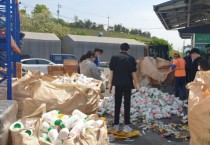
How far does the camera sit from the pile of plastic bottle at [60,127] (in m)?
3.77

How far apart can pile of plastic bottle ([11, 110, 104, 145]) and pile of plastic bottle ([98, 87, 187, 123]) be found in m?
2.56

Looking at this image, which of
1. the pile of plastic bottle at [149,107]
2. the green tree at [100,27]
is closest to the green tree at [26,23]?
the green tree at [100,27]

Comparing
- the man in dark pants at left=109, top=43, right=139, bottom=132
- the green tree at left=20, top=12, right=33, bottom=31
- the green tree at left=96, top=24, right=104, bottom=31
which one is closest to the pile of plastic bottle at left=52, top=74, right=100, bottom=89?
the man in dark pants at left=109, top=43, right=139, bottom=132

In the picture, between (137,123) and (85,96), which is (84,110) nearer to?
(85,96)

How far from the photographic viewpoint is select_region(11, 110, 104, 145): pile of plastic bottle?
3770 millimetres

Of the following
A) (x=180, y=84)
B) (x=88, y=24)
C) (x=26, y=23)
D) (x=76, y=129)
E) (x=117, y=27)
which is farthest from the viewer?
(x=117, y=27)

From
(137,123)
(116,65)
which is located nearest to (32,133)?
(116,65)

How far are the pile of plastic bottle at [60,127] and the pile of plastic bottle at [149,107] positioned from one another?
2.56 m

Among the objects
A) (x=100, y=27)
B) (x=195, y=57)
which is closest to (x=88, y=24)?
(x=100, y=27)

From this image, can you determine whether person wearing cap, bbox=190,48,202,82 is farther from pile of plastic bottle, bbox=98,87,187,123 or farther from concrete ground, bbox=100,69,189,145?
concrete ground, bbox=100,69,189,145

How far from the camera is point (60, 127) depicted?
3.99m

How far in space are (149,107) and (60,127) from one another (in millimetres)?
3791

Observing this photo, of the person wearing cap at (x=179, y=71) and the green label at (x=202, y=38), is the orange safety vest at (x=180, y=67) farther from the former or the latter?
the green label at (x=202, y=38)

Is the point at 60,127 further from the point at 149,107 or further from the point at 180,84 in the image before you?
the point at 180,84
